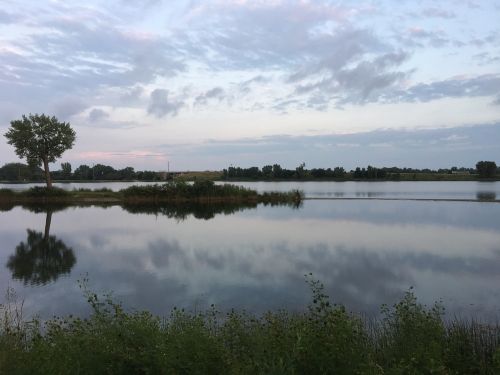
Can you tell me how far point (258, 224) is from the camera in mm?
28391

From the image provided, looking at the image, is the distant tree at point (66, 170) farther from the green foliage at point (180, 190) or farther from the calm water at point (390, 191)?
the green foliage at point (180, 190)

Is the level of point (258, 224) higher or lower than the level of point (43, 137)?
lower

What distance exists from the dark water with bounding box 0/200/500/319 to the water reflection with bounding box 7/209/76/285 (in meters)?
0.04

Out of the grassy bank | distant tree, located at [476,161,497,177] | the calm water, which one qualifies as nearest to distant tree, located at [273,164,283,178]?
the calm water

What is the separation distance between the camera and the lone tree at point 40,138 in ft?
145

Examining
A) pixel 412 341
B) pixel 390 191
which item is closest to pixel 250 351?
pixel 412 341

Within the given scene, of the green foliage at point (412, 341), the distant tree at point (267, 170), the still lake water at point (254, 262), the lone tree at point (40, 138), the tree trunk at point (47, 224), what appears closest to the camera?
the green foliage at point (412, 341)

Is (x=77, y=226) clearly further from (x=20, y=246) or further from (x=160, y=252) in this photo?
(x=160, y=252)

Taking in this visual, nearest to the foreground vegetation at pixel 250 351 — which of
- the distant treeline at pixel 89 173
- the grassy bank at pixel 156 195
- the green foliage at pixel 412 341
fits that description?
the green foliage at pixel 412 341

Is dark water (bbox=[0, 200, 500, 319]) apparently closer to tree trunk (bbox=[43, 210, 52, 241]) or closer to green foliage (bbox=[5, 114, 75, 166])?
tree trunk (bbox=[43, 210, 52, 241])

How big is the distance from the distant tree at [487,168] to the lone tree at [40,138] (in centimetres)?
11085

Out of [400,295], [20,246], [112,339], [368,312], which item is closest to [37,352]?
[112,339]

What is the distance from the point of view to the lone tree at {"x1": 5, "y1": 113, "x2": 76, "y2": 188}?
44344 mm

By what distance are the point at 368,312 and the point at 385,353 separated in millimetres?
3468
